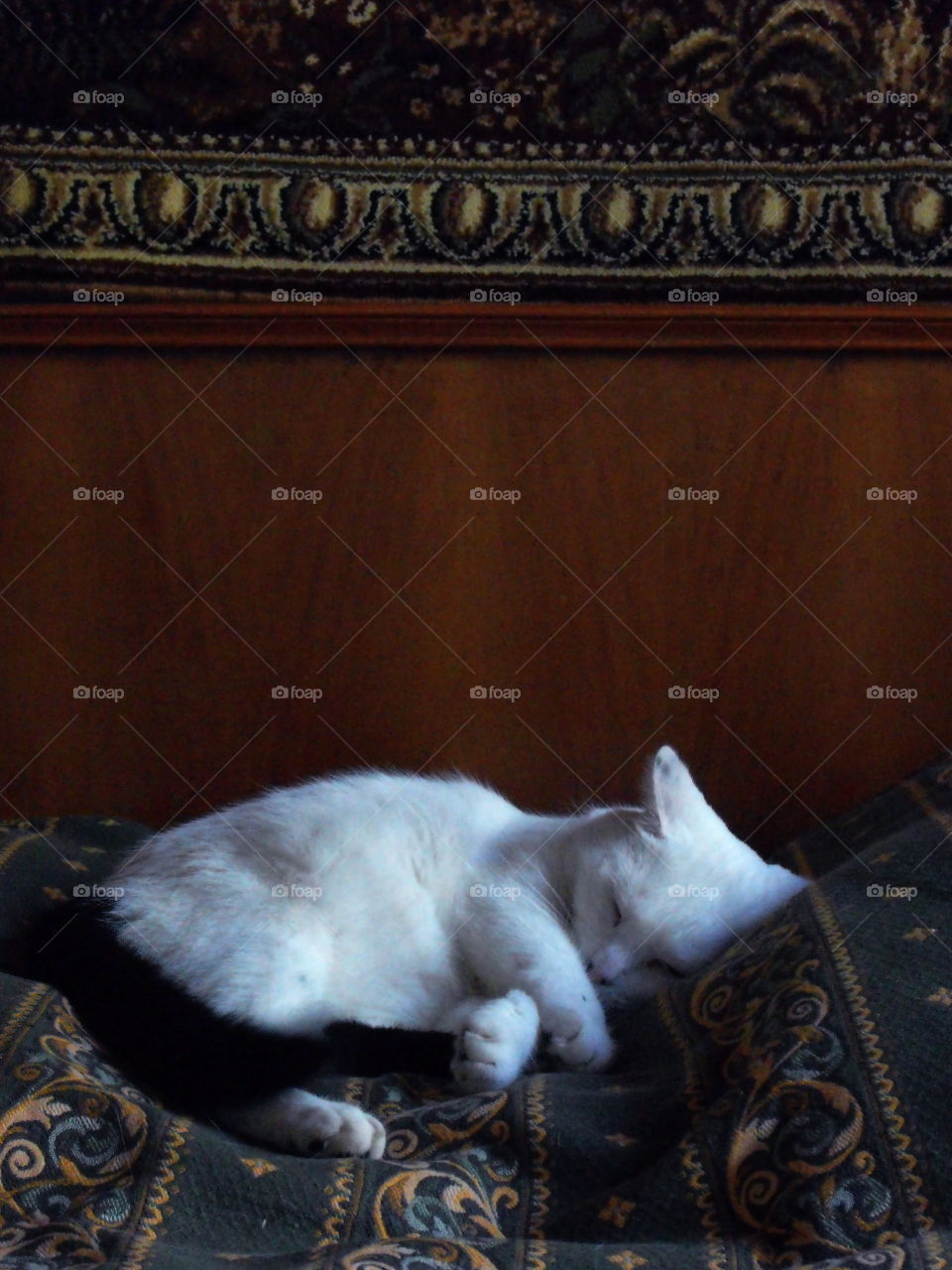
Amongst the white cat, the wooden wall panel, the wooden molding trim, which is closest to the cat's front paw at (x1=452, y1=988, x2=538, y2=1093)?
the white cat

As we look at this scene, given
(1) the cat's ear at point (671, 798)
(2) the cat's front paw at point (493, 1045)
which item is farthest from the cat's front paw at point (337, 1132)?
(1) the cat's ear at point (671, 798)

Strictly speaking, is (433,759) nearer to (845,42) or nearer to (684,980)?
(684,980)

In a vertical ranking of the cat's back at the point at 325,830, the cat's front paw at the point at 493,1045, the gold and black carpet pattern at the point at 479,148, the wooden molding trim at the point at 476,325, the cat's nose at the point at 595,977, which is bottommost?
the cat's nose at the point at 595,977

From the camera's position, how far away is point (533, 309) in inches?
73.0

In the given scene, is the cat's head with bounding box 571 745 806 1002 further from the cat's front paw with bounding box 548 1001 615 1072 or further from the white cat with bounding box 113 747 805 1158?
the cat's front paw with bounding box 548 1001 615 1072

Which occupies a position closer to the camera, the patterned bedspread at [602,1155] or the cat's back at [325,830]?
the patterned bedspread at [602,1155]

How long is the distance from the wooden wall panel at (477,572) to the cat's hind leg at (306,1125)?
919mm

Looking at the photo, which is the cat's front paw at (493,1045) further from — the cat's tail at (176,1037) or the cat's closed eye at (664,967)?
the cat's closed eye at (664,967)

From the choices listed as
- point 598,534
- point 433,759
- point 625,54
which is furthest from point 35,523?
point 625,54

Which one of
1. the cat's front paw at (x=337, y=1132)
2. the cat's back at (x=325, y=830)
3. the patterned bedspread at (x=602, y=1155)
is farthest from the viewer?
the cat's back at (x=325, y=830)

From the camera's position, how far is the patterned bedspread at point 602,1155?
870 millimetres

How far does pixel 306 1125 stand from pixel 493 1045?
21cm

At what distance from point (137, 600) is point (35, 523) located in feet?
0.68

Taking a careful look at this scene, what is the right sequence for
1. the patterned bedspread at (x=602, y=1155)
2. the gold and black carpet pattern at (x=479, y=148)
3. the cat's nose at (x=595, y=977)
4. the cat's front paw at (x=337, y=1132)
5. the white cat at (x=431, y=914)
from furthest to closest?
the gold and black carpet pattern at (x=479, y=148), the cat's nose at (x=595, y=977), the white cat at (x=431, y=914), the cat's front paw at (x=337, y=1132), the patterned bedspread at (x=602, y=1155)
